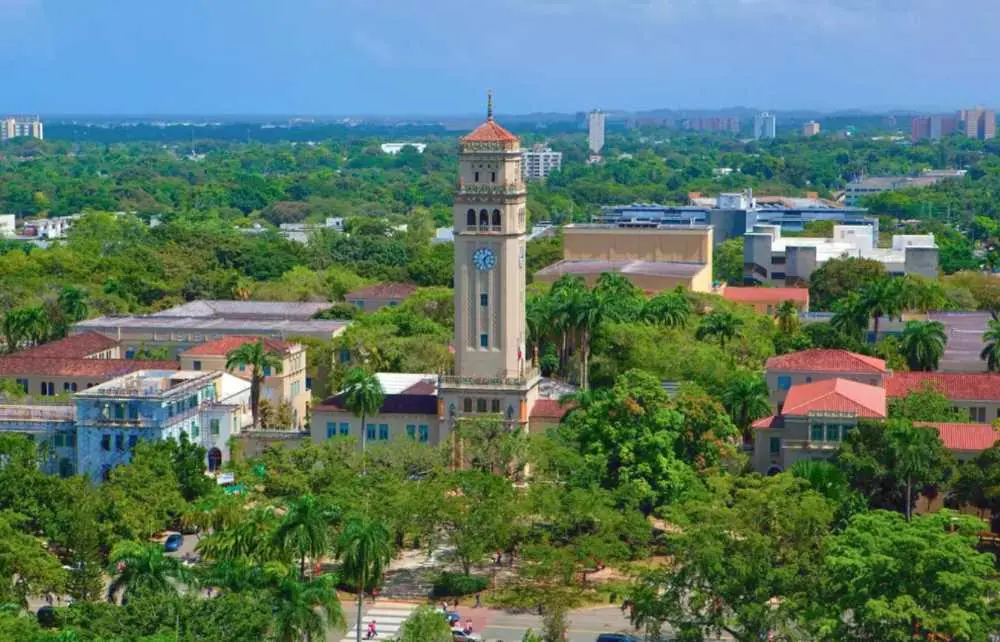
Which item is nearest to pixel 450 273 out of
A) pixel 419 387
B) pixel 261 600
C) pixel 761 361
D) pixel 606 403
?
pixel 761 361

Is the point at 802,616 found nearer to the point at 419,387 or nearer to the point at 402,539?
the point at 402,539

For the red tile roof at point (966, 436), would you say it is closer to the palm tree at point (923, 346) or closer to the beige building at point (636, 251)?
the palm tree at point (923, 346)

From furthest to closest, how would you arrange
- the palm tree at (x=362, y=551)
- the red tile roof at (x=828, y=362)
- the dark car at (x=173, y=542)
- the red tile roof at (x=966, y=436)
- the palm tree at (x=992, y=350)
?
the palm tree at (x=992, y=350) → the red tile roof at (x=828, y=362) → the red tile roof at (x=966, y=436) → the dark car at (x=173, y=542) → the palm tree at (x=362, y=551)

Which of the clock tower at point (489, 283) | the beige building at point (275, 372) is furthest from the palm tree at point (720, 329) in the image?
the beige building at point (275, 372)

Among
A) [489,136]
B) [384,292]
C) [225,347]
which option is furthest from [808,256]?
[489,136]

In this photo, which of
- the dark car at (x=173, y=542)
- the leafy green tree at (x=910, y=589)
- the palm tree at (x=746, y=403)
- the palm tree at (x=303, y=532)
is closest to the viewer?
the leafy green tree at (x=910, y=589)

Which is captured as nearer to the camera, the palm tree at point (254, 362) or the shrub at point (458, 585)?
the shrub at point (458, 585)

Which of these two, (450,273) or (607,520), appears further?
(450,273)

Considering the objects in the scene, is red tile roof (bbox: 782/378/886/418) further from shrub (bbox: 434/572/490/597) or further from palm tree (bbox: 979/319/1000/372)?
shrub (bbox: 434/572/490/597)
